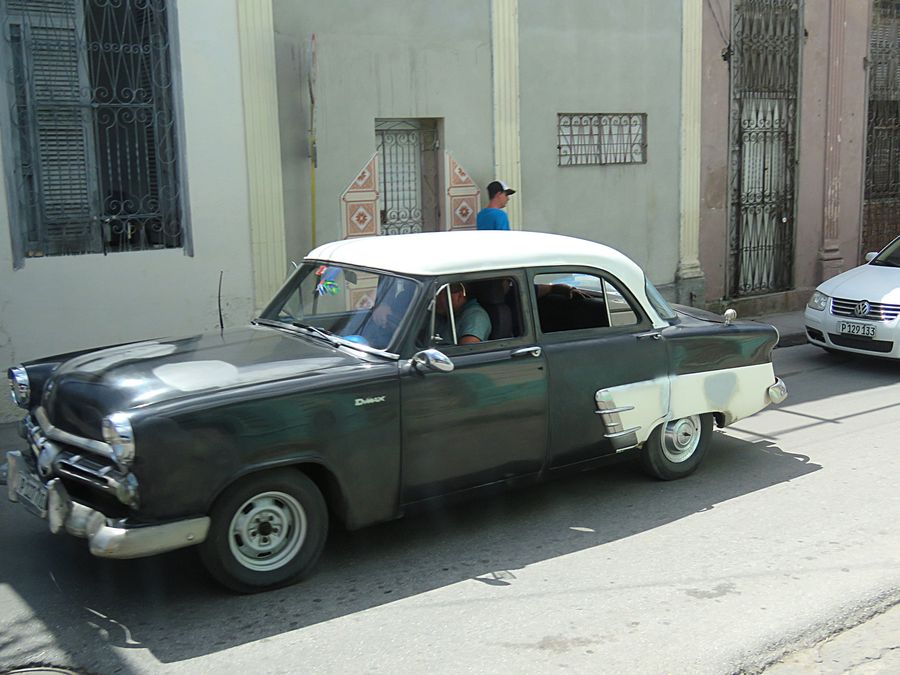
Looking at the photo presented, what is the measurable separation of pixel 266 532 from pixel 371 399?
840mm

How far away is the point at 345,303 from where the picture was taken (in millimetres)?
5863

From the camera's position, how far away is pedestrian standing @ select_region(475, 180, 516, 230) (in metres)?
10.4

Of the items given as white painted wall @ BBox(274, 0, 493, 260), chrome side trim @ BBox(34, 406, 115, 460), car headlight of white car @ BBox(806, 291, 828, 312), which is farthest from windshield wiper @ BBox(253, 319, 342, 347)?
car headlight of white car @ BBox(806, 291, 828, 312)

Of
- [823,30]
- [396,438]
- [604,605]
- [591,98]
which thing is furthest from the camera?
[823,30]

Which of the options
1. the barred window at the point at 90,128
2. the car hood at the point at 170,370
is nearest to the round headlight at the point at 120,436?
the car hood at the point at 170,370

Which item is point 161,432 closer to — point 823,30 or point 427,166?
point 427,166

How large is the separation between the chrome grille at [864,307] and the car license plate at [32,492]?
8232 millimetres

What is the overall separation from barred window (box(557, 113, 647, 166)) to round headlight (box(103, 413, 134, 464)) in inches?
339

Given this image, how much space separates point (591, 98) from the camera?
12344 mm

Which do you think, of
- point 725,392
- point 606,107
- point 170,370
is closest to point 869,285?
point 606,107

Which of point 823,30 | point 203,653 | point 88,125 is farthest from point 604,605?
point 823,30

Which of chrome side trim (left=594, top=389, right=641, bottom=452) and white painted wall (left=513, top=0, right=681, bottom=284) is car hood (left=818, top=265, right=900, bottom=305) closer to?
white painted wall (left=513, top=0, right=681, bottom=284)

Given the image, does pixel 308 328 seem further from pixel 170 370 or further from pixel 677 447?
pixel 677 447

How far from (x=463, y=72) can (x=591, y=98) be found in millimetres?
2010
